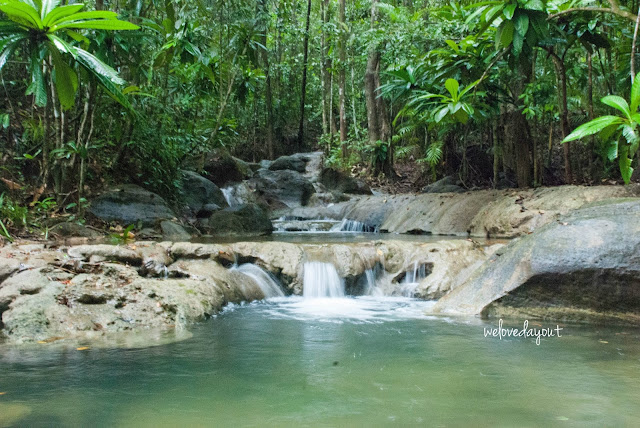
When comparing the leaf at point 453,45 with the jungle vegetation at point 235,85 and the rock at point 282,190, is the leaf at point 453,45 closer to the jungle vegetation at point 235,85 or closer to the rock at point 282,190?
the jungle vegetation at point 235,85

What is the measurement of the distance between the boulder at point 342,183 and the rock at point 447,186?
199cm

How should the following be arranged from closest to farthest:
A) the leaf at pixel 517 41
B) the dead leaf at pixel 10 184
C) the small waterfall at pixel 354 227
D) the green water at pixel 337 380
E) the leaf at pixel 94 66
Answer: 1. the green water at pixel 337 380
2. the leaf at pixel 94 66
3. the leaf at pixel 517 41
4. the dead leaf at pixel 10 184
5. the small waterfall at pixel 354 227

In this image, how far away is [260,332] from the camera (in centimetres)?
373

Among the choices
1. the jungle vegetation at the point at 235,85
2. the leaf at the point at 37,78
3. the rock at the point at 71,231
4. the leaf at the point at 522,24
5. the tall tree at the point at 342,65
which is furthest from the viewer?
the tall tree at the point at 342,65

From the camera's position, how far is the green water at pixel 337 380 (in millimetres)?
2039

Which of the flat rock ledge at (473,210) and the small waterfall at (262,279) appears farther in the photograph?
the flat rock ledge at (473,210)

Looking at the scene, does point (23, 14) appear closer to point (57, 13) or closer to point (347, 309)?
point (57, 13)

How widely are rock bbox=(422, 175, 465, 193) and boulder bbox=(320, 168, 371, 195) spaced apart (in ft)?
6.53

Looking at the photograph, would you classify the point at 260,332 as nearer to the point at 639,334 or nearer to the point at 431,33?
the point at 639,334

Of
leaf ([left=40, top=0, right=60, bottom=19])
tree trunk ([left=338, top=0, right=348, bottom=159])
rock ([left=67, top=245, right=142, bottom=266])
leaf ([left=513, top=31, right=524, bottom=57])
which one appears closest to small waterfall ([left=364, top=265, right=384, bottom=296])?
rock ([left=67, top=245, right=142, bottom=266])

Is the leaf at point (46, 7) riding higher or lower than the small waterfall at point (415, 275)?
higher

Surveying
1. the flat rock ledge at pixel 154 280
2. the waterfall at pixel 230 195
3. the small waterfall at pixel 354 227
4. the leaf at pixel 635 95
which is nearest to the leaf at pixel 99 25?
the flat rock ledge at pixel 154 280

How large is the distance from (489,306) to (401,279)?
5.30 feet

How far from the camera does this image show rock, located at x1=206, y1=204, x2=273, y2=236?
886 centimetres
